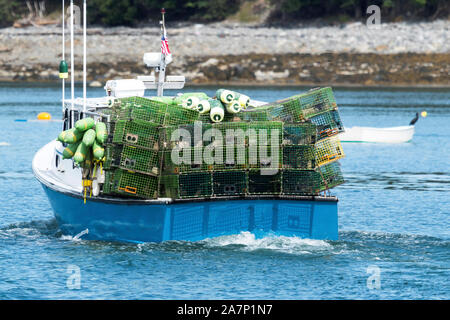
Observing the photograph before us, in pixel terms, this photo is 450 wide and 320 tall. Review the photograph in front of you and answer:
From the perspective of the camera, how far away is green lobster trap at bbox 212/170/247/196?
1798 centimetres

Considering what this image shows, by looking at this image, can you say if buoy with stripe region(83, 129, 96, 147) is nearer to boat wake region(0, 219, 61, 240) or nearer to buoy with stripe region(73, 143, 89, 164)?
buoy with stripe region(73, 143, 89, 164)

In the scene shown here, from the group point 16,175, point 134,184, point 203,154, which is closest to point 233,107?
point 203,154

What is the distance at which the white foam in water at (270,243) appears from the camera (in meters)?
18.1

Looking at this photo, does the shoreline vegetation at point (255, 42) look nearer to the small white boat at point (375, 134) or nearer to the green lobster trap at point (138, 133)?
the small white boat at point (375, 134)

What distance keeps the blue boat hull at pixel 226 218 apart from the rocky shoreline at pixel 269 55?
6661cm

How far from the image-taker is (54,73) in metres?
92.8

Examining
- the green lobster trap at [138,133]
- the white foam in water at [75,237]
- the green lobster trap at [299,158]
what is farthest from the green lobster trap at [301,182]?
the white foam in water at [75,237]

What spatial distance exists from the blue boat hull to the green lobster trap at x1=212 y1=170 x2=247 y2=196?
0.21 metres

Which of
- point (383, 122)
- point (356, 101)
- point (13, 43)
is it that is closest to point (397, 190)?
point (383, 122)

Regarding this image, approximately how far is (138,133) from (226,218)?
8.09 ft

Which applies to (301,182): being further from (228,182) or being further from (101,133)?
(101,133)

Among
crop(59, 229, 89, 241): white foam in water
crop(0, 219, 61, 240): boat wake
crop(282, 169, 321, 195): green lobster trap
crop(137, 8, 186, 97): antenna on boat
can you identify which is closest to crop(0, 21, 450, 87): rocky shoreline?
crop(0, 219, 61, 240): boat wake

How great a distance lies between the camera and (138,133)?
1762 cm
